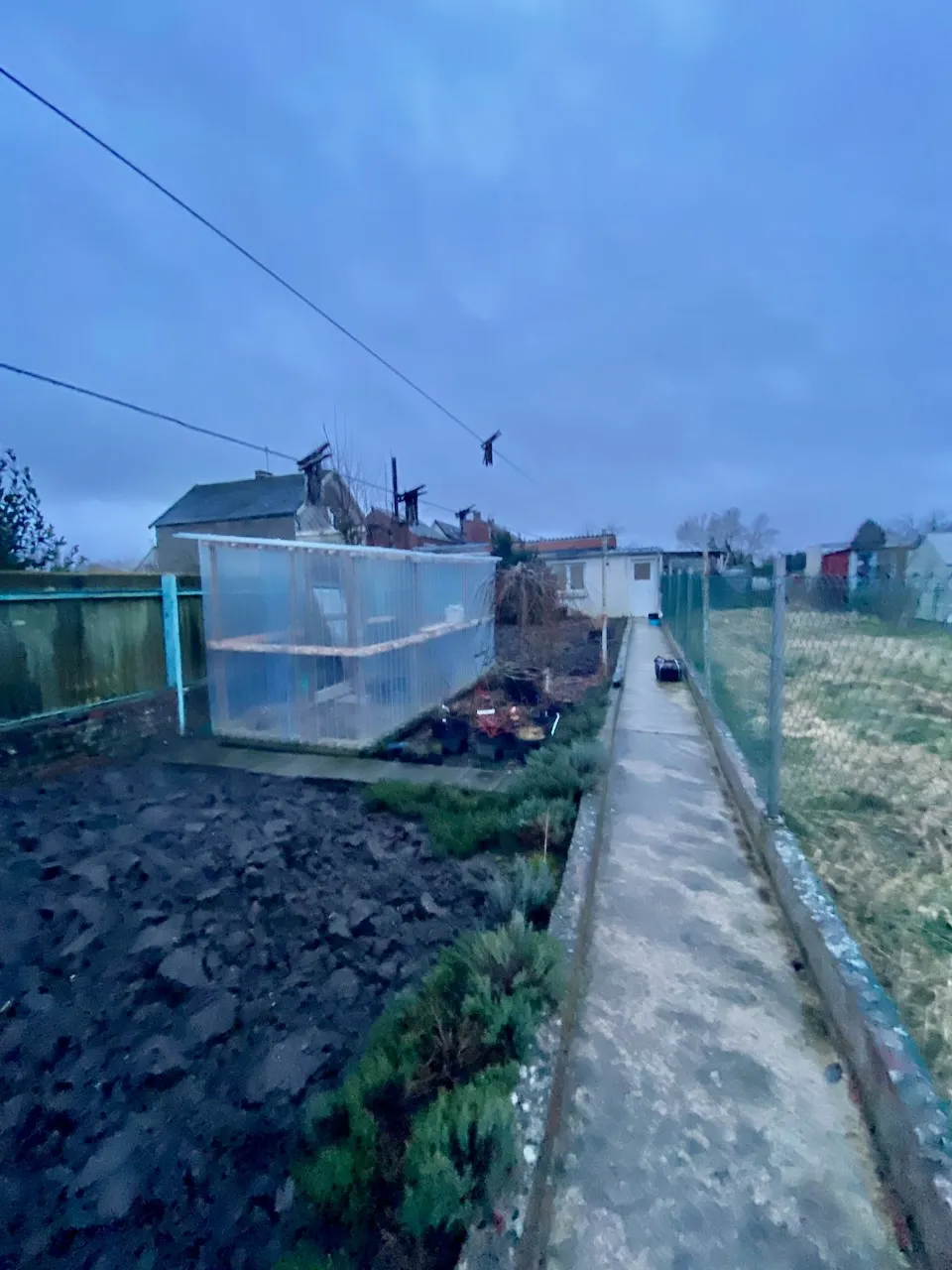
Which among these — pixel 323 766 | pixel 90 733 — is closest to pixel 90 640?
pixel 90 733

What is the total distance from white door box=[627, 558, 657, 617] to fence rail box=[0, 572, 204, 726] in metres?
19.5

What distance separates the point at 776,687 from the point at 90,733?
584cm

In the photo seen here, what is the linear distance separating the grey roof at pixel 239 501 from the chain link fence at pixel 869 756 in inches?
497

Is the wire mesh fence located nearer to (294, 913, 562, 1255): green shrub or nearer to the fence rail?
(294, 913, 562, 1255): green shrub

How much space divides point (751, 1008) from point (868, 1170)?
69cm

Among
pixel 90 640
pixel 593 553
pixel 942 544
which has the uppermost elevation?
pixel 942 544

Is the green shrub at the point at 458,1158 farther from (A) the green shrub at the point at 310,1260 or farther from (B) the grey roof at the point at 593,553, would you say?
(B) the grey roof at the point at 593,553

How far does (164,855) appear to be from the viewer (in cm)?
358

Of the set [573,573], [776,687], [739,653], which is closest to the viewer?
[776,687]

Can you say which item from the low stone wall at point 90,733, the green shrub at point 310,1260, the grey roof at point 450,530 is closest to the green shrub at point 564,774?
the green shrub at point 310,1260

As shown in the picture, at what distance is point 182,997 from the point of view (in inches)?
99.5

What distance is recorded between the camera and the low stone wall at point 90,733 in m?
4.75

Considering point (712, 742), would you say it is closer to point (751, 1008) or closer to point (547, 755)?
point (547, 755)

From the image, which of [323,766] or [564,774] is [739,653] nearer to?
[564,774]
